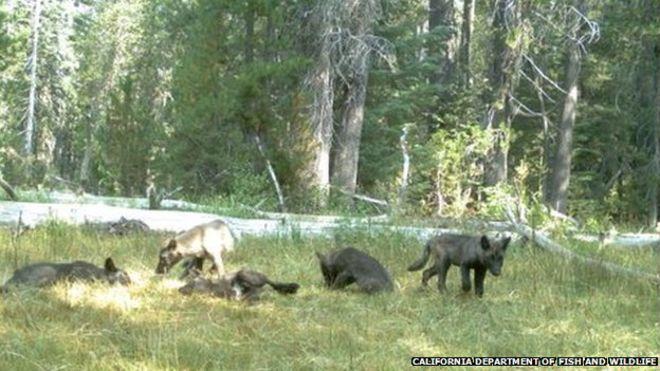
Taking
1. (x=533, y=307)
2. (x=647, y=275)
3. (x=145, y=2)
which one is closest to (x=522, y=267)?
(x=647, y=275)

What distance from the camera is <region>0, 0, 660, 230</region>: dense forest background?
18297 mm

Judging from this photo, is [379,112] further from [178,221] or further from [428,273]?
[428,273]

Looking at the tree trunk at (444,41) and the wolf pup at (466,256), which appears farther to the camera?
the tree trunk at (444,41)

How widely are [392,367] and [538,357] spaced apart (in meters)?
1.05

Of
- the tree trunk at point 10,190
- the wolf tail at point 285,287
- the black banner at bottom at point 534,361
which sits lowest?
the black banner at bottom at point 534,361

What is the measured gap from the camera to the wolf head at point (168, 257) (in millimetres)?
7941

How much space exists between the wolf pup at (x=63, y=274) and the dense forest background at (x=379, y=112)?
7.21 metres

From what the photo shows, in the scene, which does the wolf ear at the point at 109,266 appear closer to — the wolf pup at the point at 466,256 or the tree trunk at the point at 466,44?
the wolf pup at the point at 466,256

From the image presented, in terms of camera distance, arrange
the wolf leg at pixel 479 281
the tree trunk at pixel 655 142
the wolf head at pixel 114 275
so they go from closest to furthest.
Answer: the wolf head at pixel 114 275 < the wolf leg at pixel 479 281 < the tree trunk at pixel 655 142

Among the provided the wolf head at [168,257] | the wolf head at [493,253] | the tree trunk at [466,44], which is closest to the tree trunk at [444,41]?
the tree trunk at [466,44]

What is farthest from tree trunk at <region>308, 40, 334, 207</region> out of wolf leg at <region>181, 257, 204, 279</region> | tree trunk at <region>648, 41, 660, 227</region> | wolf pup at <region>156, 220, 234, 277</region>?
tree trunk at <region>648, 41, 660, 227</region>

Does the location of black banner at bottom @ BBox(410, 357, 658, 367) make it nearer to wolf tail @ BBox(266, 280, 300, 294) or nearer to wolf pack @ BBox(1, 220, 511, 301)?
wolf pack @ BBox(1, 220, 511, 301)

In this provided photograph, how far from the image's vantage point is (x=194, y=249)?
8.00 meters

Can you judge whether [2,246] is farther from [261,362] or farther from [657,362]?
[657,362]
